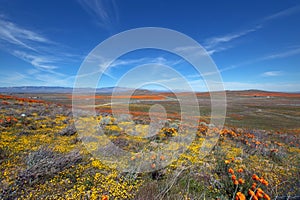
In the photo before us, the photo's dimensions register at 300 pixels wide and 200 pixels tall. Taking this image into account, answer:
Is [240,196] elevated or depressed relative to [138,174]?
elevated

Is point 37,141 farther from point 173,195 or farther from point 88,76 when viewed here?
point 173,195

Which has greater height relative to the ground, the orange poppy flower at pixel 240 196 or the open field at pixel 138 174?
the orange poppy flower at pixel 240 196

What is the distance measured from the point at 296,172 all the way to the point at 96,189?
5.52 metres

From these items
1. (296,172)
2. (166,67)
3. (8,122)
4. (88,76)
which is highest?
(166,67)

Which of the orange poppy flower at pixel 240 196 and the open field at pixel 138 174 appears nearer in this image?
the orange poppy flower at pixel 240 196

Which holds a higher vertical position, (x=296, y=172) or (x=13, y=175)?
(x=13, y=175)

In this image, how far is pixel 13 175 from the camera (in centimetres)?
338

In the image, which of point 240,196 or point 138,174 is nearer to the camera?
point 240,196

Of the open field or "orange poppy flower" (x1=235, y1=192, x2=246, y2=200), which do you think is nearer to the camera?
"orange poppy flower" (x1=235, y1=192, x2=246, y2=200)

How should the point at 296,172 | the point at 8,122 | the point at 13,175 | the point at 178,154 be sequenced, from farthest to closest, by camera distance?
the point at 8,122
the point at 178,154
the point at 296,172
the point at 13,175

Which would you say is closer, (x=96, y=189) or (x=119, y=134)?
(x=96, y=189)

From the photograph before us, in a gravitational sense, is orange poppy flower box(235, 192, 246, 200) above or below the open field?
above

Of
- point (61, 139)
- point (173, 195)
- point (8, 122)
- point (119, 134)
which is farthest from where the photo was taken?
point (119, 134)

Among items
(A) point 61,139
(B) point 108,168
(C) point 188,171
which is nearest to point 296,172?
(C) point 188,171
